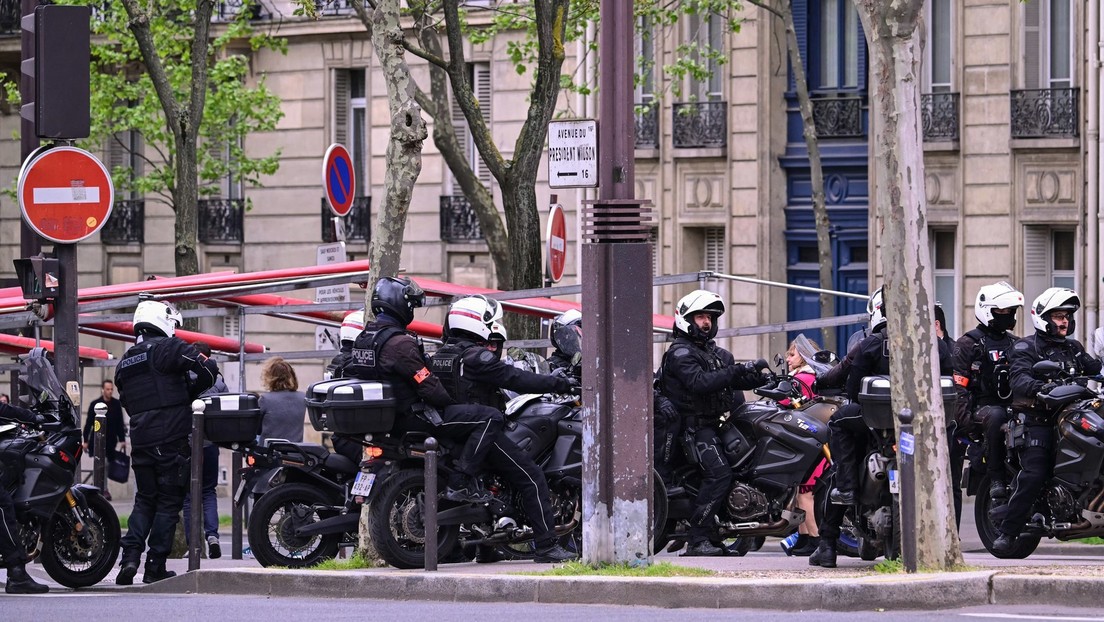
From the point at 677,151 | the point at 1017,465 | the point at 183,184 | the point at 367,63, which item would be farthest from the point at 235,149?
the point at 1017,465

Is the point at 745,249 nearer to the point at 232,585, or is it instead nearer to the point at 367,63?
the point at 367,63

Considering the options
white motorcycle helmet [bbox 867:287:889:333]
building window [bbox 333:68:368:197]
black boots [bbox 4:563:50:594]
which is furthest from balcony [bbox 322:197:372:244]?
white motorcycle helmet [bbox 867:287:889:333]

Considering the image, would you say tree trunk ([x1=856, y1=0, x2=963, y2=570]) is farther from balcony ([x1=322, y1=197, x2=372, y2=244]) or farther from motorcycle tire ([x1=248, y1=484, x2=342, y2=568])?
balcony ([x1=322, y1=197, x2=372, y2=244])

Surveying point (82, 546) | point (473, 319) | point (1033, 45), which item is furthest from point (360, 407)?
→ point (1033, 45)

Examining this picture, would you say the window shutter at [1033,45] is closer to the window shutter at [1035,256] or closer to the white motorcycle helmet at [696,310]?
the window shutter at [1035,256]

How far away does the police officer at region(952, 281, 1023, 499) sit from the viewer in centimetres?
1309

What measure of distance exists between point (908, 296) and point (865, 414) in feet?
2.82

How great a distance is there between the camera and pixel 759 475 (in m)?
13.1

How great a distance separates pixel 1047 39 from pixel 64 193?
1575 cm

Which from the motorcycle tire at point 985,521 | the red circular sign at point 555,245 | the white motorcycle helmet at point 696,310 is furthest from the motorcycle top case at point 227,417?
the motorcycle tire at point 985,521

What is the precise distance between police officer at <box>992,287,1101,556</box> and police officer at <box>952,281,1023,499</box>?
1.02 feet

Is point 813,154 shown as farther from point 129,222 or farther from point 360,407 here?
point 129,222

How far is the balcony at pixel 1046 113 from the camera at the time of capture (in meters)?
25.1

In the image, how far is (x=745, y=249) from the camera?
27.6 metres
